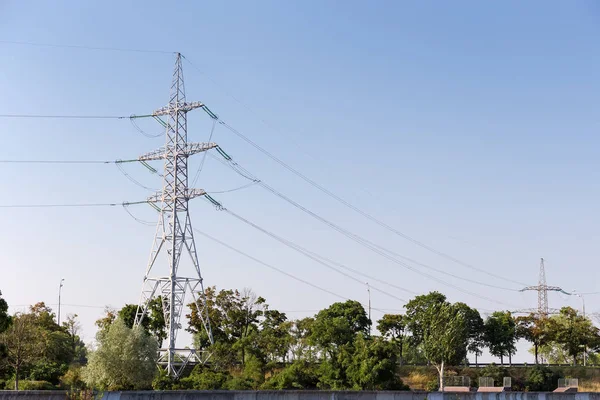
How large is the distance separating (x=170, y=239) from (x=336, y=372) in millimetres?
21222

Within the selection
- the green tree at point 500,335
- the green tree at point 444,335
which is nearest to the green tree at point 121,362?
the green tree at point 444,335

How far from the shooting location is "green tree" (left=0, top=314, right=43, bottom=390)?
2357 inches

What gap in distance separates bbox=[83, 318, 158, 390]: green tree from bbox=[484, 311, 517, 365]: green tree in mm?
48223

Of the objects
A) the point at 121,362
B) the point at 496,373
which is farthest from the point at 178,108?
the point at 496,373

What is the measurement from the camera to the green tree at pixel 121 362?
2277 inches

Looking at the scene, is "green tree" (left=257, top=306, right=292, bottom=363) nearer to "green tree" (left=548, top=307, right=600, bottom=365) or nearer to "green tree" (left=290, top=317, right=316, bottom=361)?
"green tree" (left=290, top=317, right=316, bottom=361)

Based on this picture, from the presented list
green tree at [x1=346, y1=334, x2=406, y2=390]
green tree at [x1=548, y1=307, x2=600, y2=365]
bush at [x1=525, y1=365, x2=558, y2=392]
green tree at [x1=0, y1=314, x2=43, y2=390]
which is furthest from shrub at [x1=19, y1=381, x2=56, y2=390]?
green tree at [x1=548, y1=307, x2=600, y2=365]

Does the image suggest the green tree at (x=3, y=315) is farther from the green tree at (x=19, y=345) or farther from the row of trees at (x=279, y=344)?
the green tree at (x=19, y=345)

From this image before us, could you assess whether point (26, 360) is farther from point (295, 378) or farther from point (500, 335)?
point (500, 335)

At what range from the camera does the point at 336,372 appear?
210 ft

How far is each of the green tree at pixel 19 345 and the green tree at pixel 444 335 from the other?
1679 inches

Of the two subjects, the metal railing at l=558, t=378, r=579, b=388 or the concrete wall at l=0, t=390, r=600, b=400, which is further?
the metal railing at l=558, t=378, r=579, b=388

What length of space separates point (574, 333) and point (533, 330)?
5.54 metres

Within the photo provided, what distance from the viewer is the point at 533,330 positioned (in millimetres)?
91812
